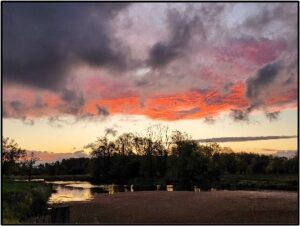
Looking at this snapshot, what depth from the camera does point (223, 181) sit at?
202 ft

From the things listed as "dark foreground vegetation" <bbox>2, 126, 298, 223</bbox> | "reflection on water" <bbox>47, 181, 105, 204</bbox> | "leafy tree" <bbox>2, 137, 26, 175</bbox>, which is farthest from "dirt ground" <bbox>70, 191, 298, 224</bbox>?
"dark foreground vegetation" <bbox>2, 126, 298, 223</bbox>

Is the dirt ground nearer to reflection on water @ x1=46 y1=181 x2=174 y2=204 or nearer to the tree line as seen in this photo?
reflection on water @ x1=46 y1=181 x2=174 y2=204

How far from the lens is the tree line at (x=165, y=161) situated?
62500 millimetres

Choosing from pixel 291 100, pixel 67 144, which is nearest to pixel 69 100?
pixel 67 144

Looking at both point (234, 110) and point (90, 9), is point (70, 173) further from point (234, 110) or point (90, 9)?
point (90, 9)

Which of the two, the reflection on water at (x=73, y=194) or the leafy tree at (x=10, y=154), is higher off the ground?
the leafy tree at (x=10, y=154)

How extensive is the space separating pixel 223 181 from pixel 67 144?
34.3 metres

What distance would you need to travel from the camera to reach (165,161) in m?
72.4

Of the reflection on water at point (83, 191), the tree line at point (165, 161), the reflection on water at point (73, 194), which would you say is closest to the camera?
the reflection on water at point (73, 194)

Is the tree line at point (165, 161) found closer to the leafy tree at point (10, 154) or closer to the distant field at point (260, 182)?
the distant field at point (260, 182)

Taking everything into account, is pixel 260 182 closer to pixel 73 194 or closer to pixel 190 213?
pixel 73 194

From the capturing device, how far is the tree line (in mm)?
62500

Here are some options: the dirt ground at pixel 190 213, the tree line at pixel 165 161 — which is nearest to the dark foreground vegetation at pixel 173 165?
the tree line at pixel 165 161

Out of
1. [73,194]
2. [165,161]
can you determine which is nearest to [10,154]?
[73,194]
